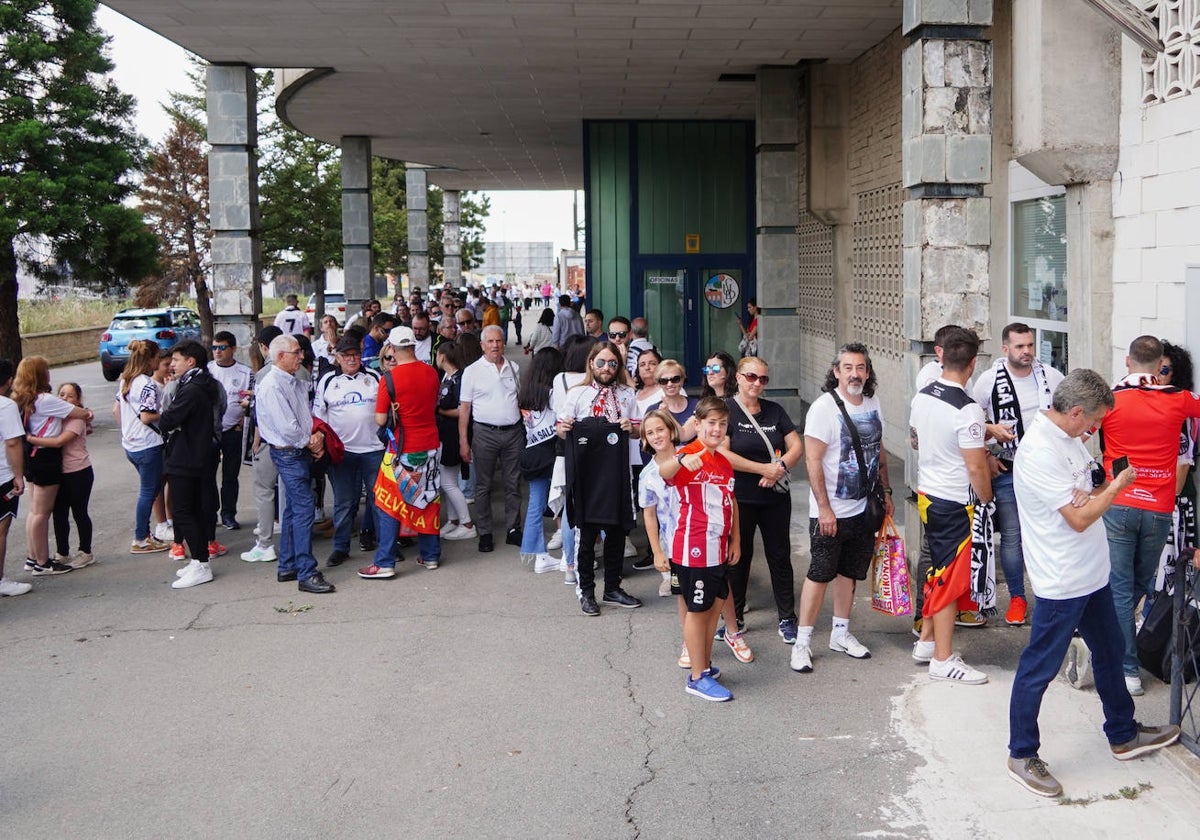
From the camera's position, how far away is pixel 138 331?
3014 centimetres

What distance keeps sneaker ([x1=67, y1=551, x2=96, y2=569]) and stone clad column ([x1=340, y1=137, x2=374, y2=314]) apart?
15.4 m

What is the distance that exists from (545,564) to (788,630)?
2459 millimetres

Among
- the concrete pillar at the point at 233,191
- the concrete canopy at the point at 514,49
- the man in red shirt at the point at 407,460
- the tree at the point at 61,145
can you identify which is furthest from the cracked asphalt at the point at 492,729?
the tree at the point at 61,145

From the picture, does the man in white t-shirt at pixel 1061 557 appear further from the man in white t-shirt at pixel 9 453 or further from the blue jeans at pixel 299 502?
the man in white t-shirt at pixel 9 453

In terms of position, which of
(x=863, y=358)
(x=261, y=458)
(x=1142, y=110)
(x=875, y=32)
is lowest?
(x=261, y=458)

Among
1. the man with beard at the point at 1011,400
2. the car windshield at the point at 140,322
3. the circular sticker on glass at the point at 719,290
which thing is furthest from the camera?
the car windshield at the point at 140,322

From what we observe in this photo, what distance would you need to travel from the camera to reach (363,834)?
16.3 ft

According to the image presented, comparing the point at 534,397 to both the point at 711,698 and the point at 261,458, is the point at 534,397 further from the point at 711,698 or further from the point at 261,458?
the point at 711,698

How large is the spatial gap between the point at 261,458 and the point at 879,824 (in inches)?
244

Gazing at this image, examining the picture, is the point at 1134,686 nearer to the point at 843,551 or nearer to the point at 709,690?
the point at 843,551

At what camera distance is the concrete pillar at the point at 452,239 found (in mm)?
43188

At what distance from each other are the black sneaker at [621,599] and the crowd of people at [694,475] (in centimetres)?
2

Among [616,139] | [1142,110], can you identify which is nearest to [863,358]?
[1142,110]

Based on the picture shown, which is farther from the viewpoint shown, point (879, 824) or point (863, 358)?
point (863, 358)
